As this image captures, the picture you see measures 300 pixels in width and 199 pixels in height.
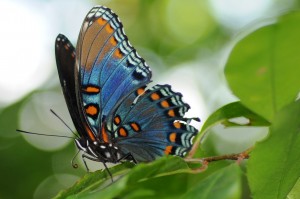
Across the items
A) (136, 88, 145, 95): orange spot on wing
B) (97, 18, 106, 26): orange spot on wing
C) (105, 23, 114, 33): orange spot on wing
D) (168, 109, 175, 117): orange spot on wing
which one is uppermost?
(97, 18, 106, 26): orange spot on wing

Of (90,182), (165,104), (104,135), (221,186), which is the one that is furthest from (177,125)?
(221,186)

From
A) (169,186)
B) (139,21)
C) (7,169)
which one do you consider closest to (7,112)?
(7,169)

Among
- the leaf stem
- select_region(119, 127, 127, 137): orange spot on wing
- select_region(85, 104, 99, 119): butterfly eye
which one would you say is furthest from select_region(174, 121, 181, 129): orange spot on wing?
the leaf stem

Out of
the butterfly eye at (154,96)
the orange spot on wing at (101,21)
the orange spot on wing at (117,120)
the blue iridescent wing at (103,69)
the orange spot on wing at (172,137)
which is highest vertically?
the orange spot on wing at (101,21)

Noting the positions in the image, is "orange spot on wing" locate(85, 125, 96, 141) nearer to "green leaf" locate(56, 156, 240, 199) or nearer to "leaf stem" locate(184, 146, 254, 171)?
"green leaf" locate(56, 156, 240, 199)

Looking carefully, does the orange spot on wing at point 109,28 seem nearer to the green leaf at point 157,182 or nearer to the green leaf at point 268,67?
the green leaf at point 157,182

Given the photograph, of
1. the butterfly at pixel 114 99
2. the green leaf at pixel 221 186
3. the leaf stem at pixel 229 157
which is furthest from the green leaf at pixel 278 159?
the butterfly at pixel 114 99

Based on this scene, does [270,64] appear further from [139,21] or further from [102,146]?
[139,21]
